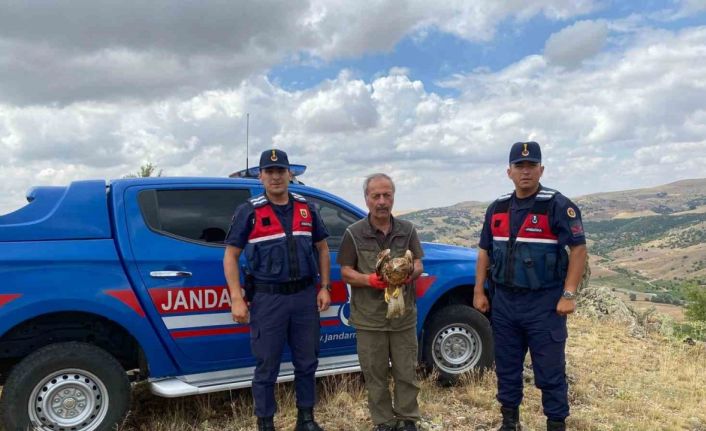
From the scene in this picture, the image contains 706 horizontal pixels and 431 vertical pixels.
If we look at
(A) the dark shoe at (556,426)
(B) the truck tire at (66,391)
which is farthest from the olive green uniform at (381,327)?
(B) the truck tire at (66,391)

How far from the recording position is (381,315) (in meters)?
3.30

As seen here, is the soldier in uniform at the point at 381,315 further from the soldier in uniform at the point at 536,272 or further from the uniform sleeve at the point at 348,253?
the soldier in uniform at the point at 536,272

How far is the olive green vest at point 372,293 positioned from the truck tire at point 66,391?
1582mm

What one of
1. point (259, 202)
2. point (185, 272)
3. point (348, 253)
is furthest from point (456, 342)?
point (185, 272)

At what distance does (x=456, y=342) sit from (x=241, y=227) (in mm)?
2316

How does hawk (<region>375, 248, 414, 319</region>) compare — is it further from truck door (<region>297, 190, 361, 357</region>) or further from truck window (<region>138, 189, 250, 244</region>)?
truck window (<region>138, 189, 250, 244</region>)

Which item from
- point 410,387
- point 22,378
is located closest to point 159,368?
point 22,378

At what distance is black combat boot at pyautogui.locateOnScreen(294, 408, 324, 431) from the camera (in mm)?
3451

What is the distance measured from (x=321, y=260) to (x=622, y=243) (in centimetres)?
17681

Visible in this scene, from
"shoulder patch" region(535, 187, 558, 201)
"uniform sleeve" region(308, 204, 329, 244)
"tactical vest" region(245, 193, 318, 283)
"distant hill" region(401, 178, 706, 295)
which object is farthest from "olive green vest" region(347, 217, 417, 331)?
"distant hill" region(401, 178, 706, 295)

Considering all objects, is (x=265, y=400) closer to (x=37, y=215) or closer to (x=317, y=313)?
(x=317, y=313)

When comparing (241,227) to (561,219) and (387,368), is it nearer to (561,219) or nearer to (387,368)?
(387,368)

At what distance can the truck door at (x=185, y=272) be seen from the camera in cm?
345

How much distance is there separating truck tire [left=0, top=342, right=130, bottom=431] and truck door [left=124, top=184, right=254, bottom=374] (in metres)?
0.41
